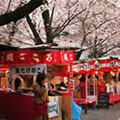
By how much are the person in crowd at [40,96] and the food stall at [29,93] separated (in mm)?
793

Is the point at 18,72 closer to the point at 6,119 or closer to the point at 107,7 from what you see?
the point at 6,119

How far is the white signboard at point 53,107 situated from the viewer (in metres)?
9.40

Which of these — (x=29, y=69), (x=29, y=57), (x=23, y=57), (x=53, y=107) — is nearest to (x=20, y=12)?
(x=29, y=57)

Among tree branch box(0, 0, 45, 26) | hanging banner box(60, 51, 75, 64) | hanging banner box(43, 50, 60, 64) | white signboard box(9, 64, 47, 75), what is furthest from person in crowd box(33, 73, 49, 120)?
hanging banner box(60, 51, 75, 64)

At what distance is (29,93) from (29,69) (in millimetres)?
1068

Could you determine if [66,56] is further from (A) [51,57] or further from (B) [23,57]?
(B) [23,57]

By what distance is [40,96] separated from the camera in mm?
8391

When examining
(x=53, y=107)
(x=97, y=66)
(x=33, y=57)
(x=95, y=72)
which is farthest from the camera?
(x=95, y=72)

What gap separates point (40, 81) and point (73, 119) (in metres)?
2.58

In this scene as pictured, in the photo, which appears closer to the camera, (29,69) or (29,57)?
(29,57)

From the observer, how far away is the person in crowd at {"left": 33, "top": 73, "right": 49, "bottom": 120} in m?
8.35

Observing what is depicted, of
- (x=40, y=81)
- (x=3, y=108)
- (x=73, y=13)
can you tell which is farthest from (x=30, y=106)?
(x=73, y=13)

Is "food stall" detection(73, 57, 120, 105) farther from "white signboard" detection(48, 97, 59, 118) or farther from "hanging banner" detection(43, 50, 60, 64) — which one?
"white signboard" detection(48, 97, 59, 118)

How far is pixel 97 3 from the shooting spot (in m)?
17.8
